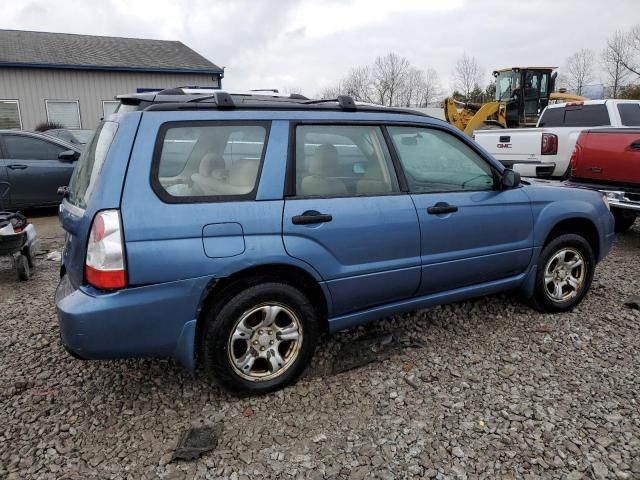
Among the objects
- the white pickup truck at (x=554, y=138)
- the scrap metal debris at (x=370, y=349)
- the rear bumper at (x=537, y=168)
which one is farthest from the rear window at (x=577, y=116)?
the scrap metal debris at (x=370, y=349)

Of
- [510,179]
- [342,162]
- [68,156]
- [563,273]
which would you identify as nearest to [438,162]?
[510,179]

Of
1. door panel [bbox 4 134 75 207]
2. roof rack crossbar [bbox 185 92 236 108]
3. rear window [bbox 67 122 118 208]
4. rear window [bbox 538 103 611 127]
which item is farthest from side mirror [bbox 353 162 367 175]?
rear window [bbox 538 103 611 127]

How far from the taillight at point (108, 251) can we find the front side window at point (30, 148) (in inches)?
272

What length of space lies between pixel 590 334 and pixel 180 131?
11.0 feet

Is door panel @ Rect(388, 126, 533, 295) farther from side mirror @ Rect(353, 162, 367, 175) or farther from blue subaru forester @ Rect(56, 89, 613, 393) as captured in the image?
side mirror @ Rect(353, 162, 367, 175)

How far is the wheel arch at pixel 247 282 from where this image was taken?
8.96 ft

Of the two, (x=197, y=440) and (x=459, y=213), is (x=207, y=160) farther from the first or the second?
(x=459, y=213)

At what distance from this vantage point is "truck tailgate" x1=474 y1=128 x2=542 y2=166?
871cm

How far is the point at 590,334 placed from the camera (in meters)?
3.79

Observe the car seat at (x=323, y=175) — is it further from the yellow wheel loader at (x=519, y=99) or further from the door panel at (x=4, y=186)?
the yellow wheel loader at (x=519, y=99)

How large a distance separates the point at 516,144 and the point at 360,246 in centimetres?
703

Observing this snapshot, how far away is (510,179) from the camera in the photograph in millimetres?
3656

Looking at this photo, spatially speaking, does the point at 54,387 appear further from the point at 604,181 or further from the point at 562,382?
the point at 604,181

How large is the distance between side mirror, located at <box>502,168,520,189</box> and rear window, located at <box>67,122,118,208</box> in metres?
2.72
